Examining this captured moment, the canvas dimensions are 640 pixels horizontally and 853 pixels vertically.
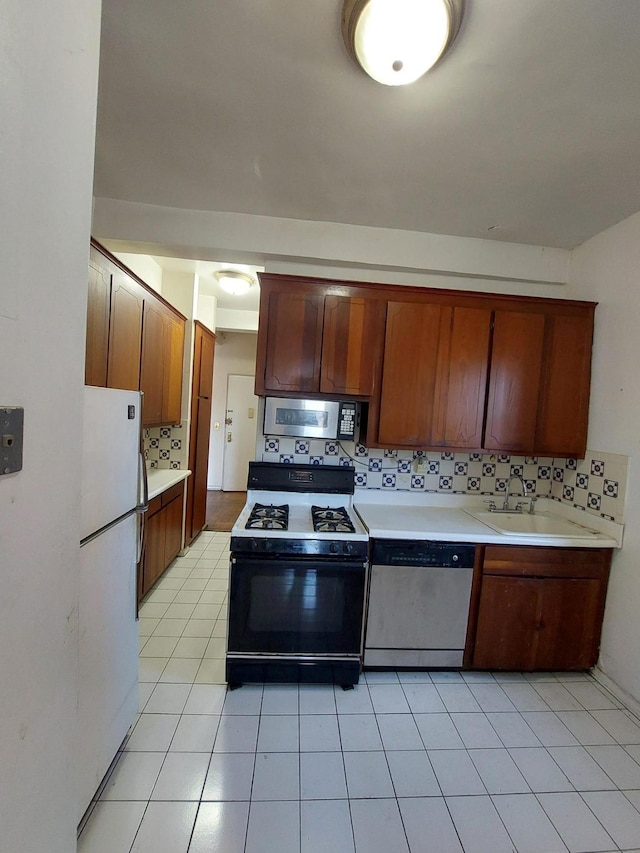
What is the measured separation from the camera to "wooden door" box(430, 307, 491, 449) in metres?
2.26

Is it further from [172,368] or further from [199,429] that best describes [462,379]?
[199,429]

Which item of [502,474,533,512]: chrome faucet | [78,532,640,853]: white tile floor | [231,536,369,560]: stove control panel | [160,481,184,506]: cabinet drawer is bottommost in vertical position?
Result: [78,532,640,853]: white tile floor

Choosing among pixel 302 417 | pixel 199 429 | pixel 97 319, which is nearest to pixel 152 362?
pixel 97 319

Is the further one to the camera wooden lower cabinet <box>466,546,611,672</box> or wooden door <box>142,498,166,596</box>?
wooden door <box>142,498,166,596</box>

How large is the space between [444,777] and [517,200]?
2715mm

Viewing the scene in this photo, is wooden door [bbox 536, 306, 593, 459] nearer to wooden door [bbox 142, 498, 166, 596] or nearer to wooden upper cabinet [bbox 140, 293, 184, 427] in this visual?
wooden upper cabinet [bbox 140, 293, 184, 427]

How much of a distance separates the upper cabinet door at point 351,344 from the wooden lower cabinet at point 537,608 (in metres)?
1.21

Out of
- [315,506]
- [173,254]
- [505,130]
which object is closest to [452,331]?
[505,130]

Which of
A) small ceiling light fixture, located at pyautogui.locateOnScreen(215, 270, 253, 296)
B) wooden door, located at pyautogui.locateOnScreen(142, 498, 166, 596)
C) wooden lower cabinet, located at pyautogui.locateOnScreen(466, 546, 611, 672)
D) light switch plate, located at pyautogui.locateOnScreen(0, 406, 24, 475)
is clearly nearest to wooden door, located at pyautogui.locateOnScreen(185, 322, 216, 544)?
small ceiling light fixture, located at pyautogui.locateOnScreen(215, 270, 253, 296)

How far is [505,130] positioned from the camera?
4.86 ft

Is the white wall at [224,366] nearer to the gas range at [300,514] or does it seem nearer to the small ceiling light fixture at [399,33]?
the gas range at [300,514]

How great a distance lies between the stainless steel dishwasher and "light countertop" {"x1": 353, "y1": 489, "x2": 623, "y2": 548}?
57 millimetres

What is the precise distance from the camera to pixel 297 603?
6.11 ft

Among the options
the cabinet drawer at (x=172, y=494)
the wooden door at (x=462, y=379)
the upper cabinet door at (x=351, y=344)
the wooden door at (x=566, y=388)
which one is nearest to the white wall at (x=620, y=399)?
the wooden door at (x=566, y=388)
